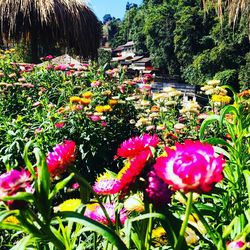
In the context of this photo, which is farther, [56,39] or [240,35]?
[240,35]

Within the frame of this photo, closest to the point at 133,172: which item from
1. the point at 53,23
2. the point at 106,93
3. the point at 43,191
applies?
the point at 43,191

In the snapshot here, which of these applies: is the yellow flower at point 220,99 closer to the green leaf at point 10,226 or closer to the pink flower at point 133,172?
the pink flower at point 133,172

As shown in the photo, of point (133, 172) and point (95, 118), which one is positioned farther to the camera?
point (95, 118)

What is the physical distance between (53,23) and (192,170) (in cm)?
868

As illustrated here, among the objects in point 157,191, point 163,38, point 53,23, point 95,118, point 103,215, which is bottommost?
point 95,118

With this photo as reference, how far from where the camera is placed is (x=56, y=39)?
9461mm

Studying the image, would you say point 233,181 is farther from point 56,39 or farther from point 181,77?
point 181,77

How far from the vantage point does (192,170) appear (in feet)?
1.94

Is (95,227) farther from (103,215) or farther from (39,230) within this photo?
(103,215)

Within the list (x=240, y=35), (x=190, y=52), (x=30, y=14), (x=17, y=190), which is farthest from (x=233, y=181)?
(x=190, y=52)

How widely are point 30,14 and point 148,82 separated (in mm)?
5069

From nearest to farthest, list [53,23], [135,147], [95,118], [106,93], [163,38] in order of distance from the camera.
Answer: [135,147], [95,118], [106,93], [53,23], [163,38]

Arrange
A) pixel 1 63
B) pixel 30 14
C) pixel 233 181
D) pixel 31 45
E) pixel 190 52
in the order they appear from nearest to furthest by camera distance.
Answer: pixel 233 181 → pixel 1 63 → pixel 30 14 → pixel 31 45 → pixel 190 52

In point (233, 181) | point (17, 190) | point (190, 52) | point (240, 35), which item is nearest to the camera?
point (17, 190)
